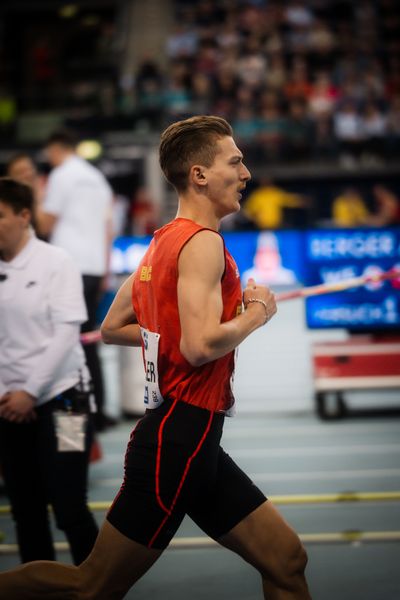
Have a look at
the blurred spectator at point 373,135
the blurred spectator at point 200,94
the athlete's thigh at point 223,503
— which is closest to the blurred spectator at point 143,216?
the blurred spectator at point 200,94

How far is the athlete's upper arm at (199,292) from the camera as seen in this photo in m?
3.09

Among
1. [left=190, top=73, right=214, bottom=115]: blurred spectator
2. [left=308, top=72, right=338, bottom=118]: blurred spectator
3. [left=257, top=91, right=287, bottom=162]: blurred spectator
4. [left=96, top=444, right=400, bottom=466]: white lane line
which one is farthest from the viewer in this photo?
[left=308, top=72, right=338, bottom=118]: blurred spectator

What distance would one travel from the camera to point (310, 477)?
23.2ft

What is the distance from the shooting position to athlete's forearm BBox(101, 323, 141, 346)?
3719 millimetres

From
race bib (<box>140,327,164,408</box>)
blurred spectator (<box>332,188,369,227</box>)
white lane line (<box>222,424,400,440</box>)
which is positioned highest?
blurred spectator (<box>332,188,369,227</box>)

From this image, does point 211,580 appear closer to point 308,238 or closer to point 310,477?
point 310,477

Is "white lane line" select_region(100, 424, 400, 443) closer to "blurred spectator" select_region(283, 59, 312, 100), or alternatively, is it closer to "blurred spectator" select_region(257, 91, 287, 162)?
"blurred spectator" select_region(257, 91, 287, 162)

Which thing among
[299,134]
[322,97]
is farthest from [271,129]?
[322,97]

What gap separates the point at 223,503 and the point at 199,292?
74 centimetres

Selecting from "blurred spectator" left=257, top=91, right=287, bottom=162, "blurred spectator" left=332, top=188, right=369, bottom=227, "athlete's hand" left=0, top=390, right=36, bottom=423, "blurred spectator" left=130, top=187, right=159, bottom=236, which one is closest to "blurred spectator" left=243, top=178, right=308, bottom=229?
"blurred spectator" left=332, top=188, right=369, bottom=227

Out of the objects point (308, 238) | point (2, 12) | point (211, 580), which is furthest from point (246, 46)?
point (211, 580)

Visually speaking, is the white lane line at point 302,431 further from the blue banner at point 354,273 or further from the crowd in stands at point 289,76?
the crowd in stands at point 289,76

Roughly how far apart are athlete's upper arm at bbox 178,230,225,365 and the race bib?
18 centimetres

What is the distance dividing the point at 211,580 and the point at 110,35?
82.2ft
